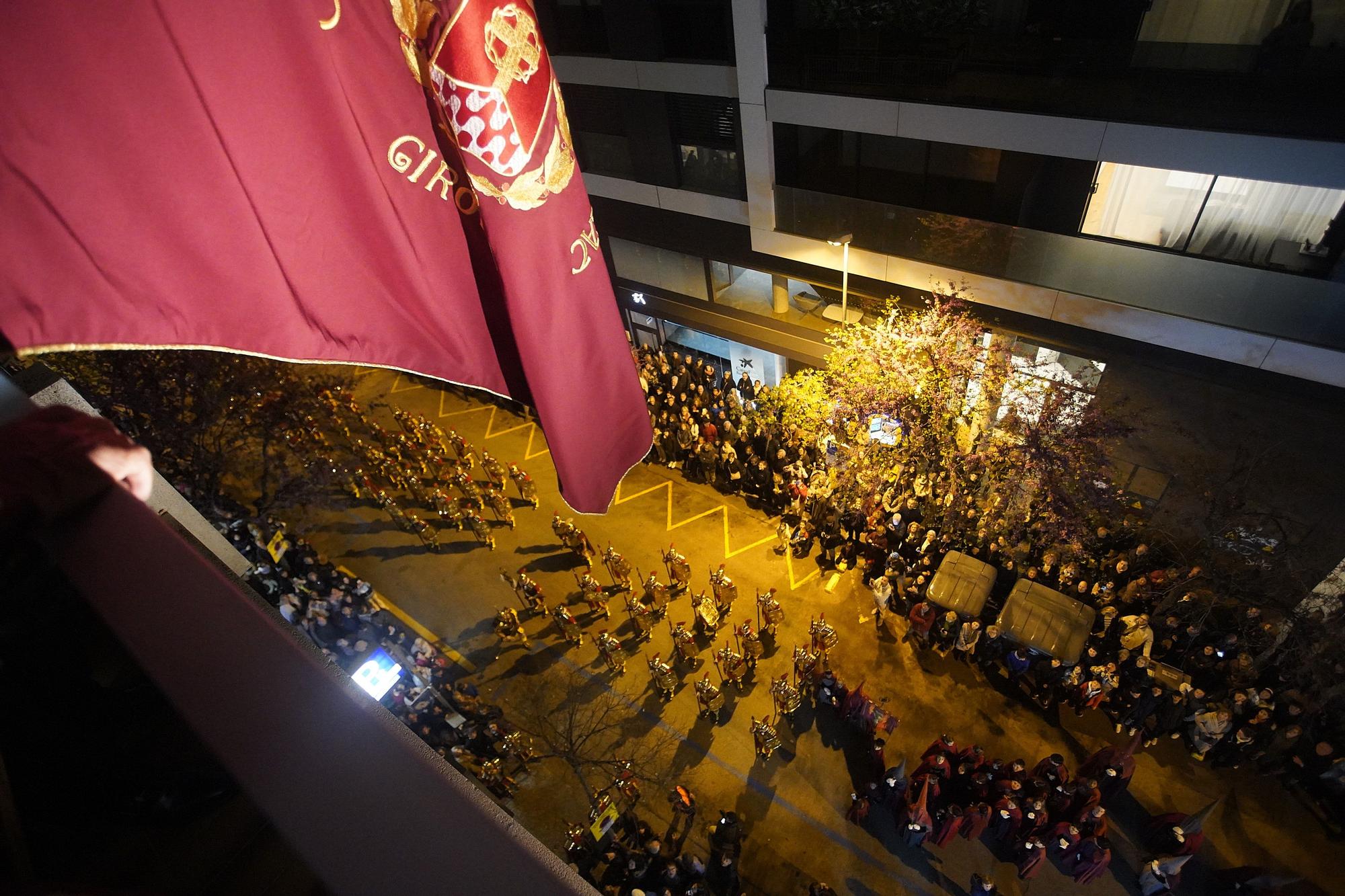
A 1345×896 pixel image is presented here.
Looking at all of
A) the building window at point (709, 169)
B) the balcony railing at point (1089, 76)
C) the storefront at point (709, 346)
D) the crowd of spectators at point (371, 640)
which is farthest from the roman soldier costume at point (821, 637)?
the building window at point (709, 169)

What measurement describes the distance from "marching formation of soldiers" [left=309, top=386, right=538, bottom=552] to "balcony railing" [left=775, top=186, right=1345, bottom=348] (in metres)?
10.7

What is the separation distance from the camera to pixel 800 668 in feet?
43.8

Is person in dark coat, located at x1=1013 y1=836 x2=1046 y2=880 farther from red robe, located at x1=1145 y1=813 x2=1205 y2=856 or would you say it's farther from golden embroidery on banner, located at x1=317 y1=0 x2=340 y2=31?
golden embroidery on banner, located at x1=317 y1=0 x2=340 y2=31

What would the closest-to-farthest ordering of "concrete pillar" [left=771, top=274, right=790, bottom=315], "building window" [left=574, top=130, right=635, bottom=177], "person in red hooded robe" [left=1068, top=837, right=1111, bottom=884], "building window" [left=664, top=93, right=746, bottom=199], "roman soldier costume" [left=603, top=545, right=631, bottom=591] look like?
"person in red hooded robe" [left=1068, top=837, right=1111, bottom=884], "roman soldier costume" [left=603, top=545, right=631, bottom=591], "building window" [left=664, top=93, right=746, bottom=199], "concrete pillar" [left=771, top=274, right=790, bottom=315], "building window" [left=574, top=130, right=635, bottom=177]

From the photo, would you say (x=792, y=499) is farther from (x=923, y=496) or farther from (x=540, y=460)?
(x=540, y=460)

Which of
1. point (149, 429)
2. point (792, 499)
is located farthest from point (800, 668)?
point (149, 429)

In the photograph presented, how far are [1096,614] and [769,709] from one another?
6.85 metres

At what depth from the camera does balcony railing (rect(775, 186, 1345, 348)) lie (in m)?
11.4

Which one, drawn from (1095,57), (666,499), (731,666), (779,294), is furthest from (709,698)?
(1095,57)

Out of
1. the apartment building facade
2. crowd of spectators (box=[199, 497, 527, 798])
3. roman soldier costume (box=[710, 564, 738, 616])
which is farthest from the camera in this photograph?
roman soldier costume (box=[710, 564, 738, 616])

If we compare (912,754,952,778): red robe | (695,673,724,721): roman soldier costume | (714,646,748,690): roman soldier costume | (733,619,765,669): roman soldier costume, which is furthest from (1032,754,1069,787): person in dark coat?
(695,673,724,721): roman soldier costume

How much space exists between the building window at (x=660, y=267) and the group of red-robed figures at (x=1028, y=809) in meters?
14.0

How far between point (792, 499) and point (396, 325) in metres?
13.4

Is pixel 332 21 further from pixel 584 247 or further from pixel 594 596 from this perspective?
pixel 594 596
